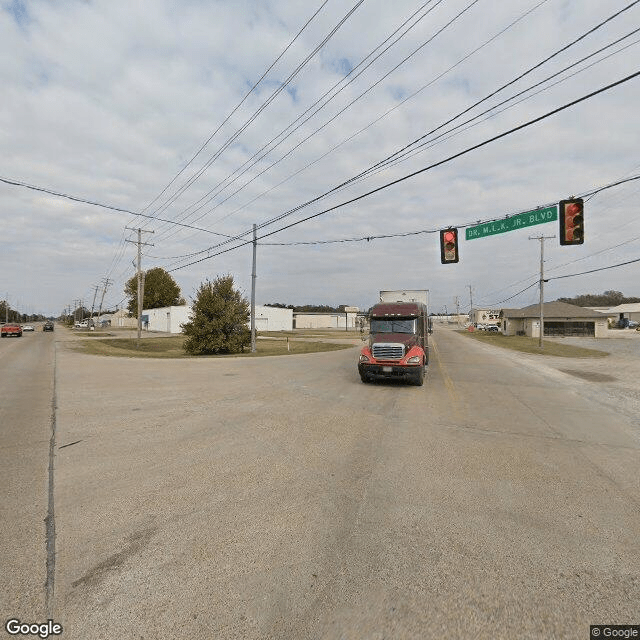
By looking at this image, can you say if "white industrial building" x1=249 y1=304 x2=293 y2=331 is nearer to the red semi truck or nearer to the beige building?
the beige building

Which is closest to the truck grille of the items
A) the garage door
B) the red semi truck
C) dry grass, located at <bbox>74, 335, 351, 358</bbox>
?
the red semi truck

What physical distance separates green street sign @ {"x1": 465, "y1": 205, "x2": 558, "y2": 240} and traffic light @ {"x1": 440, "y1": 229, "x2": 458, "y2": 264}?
137 cm

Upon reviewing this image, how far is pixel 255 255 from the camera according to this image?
2534cm

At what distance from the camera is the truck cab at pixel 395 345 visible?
1174 centimetres

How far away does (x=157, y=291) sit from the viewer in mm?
84250

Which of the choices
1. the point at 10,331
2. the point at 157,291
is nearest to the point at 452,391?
the point at 10,331

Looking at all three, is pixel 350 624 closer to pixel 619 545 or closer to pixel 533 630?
pixel 533 630

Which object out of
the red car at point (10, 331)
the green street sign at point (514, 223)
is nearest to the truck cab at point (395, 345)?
the green street sign at point (514, 223)

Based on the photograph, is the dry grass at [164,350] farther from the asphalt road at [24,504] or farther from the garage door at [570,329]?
the garage door at [570,329]

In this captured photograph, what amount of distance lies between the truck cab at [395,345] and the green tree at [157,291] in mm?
79645

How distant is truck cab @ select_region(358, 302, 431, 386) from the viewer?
11.7m

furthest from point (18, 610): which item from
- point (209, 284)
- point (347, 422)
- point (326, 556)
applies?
point (209, 284)

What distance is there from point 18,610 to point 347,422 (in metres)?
5.74

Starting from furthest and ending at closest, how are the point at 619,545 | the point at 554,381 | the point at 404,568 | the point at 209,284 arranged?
the point at 209,284, the point at 554,381, the point at 619,545, the point at 404,568
